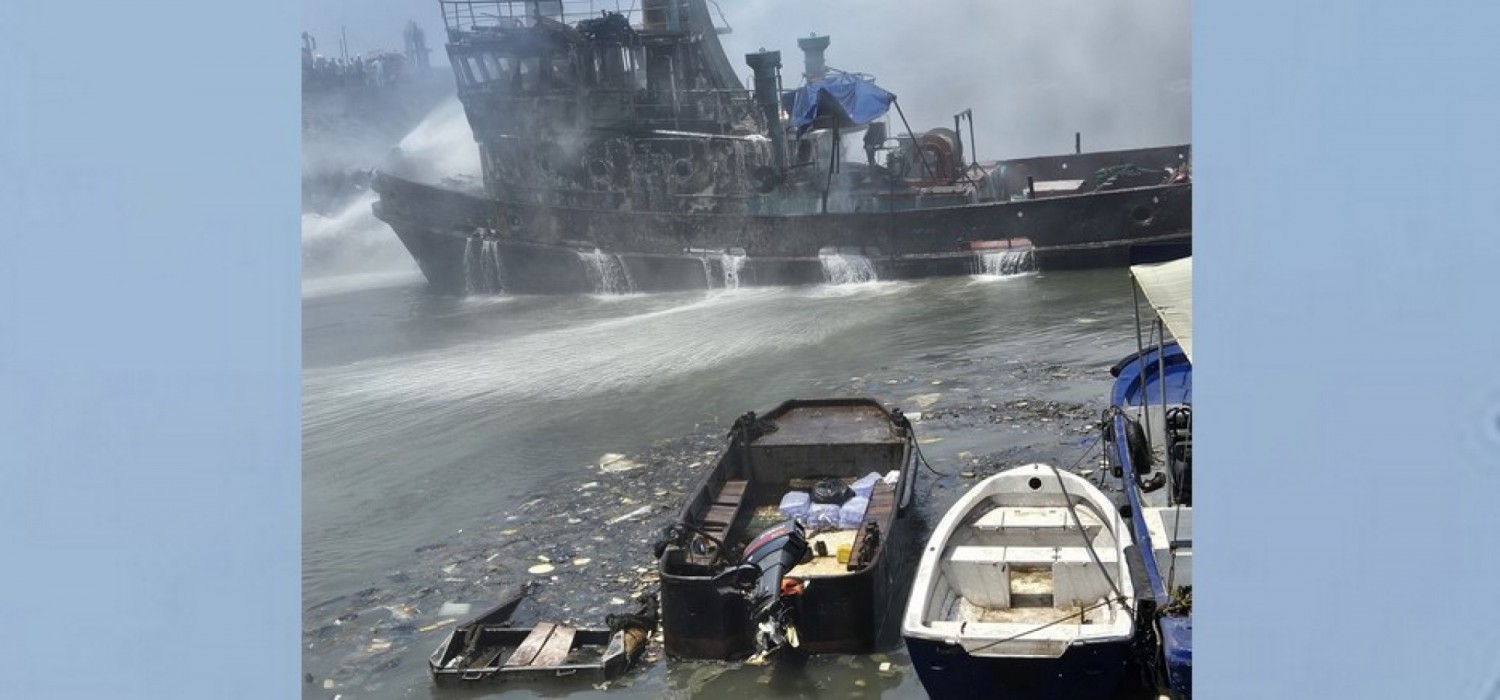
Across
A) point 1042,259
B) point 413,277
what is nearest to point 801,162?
point 1042,259

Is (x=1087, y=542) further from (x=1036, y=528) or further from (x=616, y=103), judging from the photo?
(x=616, y=103)

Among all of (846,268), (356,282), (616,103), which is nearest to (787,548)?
(846,268)

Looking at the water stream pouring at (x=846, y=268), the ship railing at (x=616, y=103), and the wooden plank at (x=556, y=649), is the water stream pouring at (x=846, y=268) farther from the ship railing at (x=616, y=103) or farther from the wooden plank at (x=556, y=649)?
the wooden plank at (x=556, y=649)

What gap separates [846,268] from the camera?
2008 cm

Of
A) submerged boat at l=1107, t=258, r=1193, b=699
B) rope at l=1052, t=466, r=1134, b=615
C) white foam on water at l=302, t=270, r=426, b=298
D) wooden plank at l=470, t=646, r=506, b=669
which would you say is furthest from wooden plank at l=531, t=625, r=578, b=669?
white foam on water at l=302, t=270, r=426, b=298

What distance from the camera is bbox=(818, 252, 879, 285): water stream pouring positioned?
20031 millimetres

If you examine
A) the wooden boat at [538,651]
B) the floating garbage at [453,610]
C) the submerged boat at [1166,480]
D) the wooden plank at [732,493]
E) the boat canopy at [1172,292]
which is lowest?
the floating garbage at [453,610]

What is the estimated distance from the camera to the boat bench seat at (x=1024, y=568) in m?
5.99

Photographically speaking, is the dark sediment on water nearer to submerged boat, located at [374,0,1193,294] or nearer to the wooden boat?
the wooden boat

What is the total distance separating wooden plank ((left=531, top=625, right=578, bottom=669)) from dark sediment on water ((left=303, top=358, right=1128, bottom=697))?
38 centimetres

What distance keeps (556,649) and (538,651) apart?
105 mm

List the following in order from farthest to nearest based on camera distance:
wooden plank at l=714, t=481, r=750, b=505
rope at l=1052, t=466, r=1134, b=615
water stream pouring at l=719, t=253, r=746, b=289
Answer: water stream pouring at l=719, t=253, r=746, b=289
wooden plank at l=714, t=481, r=750, b=505
rope at l=1052, t=466, r=1134, b=615

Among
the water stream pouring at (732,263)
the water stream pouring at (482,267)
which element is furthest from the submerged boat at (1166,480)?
the water stream pouring at (482,267)

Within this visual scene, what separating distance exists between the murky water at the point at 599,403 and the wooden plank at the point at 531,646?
0.59 feet
